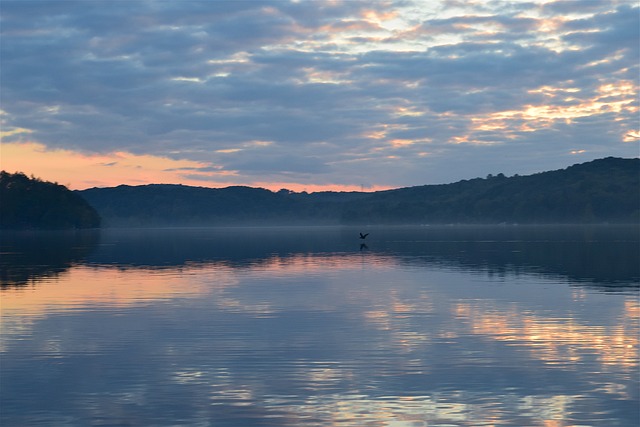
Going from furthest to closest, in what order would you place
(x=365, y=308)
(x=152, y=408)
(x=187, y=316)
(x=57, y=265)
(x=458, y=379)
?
(x=57, y=265) → (x=365, y=308) → (x=187, y=316) → (x=458, y=379) → (x=152, y=408)

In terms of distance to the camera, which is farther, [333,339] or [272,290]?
[272,290]

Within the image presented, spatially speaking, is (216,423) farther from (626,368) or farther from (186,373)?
(626,368)

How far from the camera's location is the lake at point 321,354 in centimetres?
2078

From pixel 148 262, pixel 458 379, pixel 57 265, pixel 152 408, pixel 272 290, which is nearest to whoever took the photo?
pixel 152 408

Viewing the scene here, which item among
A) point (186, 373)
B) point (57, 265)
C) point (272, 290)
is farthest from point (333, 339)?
point (57, 265)

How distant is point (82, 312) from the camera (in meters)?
40.9

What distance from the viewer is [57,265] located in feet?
261

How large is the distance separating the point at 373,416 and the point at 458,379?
4873mm

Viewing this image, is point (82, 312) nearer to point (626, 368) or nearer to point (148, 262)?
point (626, 368)

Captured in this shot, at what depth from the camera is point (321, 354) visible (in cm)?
2872

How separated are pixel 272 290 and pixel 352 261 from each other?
35061mm

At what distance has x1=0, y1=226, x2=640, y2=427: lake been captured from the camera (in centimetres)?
2078

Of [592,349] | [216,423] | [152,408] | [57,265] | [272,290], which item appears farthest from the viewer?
[57,265]

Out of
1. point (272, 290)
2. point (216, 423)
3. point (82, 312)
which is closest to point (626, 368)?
point (216, 423)
